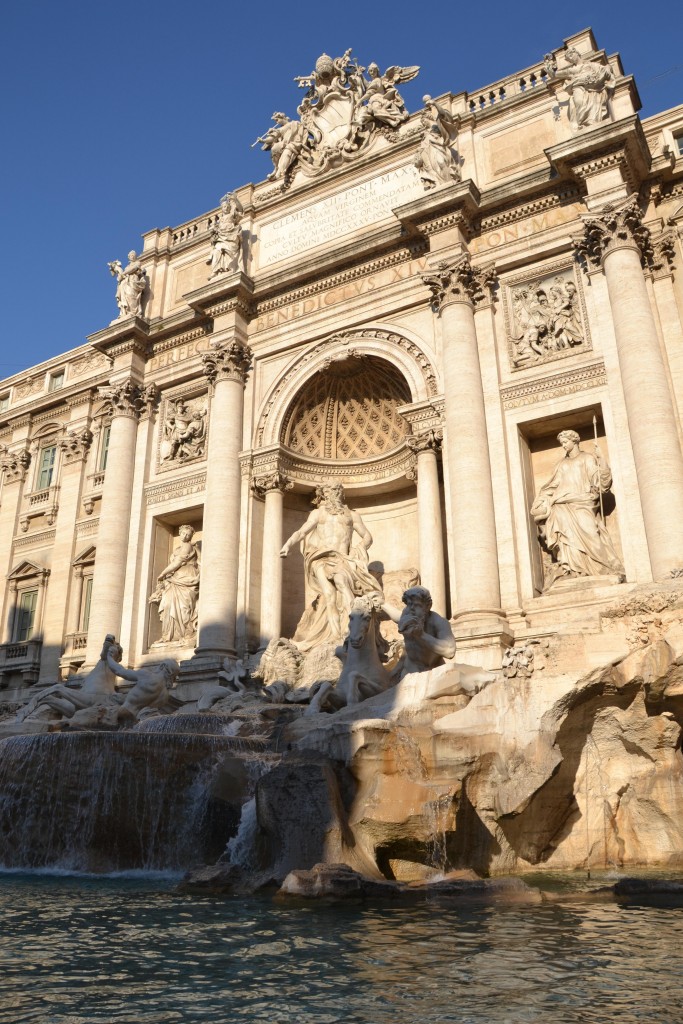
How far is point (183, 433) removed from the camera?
69.8ft

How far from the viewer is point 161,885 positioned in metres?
8.13

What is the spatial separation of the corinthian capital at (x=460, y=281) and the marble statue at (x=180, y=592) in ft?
27.8

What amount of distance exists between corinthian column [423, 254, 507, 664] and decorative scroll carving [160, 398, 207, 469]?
22.9 feet

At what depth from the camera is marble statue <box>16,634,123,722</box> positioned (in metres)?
15.4

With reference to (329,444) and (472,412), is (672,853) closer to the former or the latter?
(472,412)

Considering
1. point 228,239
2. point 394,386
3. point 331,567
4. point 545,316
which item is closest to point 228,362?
point 228,239

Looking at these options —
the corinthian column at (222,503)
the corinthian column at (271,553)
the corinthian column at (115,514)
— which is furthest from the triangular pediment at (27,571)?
the corinthian column at (271,553)

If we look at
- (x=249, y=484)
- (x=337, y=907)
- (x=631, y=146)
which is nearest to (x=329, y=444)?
(x=249, y=484)

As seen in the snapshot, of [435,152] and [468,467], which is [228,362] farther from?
[468,467]

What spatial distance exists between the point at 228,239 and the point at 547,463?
10338mm

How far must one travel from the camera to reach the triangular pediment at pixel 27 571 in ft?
77.5

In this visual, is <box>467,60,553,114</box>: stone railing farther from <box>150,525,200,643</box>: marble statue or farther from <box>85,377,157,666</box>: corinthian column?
<box>150,525,200,643</box>: marble statue

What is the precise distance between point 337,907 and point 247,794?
10.6 ft

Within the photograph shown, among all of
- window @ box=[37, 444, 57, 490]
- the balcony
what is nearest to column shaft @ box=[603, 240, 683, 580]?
the balcony
